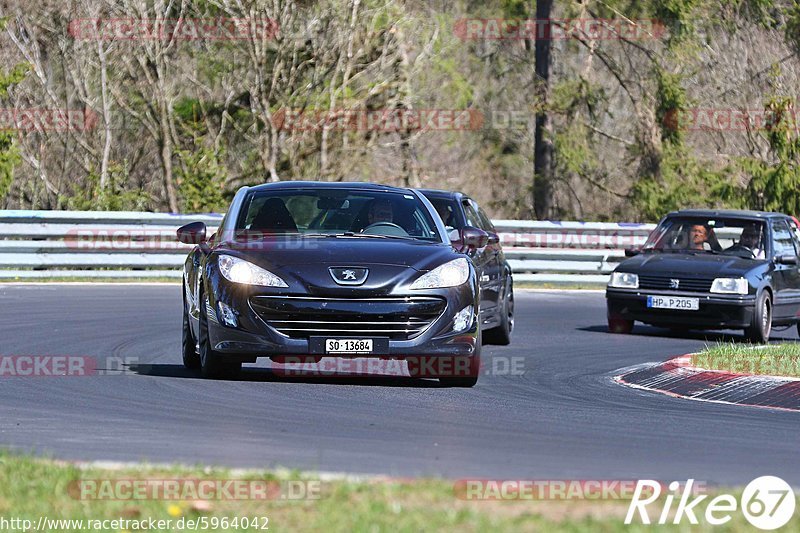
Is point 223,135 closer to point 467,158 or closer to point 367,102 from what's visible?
point 367,102

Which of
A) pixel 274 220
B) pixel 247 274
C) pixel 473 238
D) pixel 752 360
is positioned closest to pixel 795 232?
pixel 752 360

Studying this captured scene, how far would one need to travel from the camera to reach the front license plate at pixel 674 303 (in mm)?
17750

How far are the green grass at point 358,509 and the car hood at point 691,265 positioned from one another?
11.4 m

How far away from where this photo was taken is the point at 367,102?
110 feet

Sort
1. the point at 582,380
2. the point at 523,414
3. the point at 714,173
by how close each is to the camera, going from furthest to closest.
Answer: the point at 714,173 → the point at 582,380 → the point at 523,414

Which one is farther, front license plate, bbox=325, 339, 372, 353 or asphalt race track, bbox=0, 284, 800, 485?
front license plate, bbox=325, 339, 372, 353

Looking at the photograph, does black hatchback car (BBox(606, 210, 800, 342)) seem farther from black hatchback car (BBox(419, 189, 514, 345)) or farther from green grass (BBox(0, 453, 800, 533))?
green grass (BBox(0, 453, 800, 533))

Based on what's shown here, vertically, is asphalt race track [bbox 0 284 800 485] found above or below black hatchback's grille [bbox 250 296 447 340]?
below

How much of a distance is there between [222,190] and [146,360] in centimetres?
1999

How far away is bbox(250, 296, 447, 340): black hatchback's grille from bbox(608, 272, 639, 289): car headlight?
7528mm

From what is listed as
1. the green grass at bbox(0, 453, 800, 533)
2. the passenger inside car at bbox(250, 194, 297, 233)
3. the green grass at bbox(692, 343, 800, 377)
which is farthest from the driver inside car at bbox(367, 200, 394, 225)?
the green grass at bbox(0, 453, 800, 533)

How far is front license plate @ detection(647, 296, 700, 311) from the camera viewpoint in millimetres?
17750

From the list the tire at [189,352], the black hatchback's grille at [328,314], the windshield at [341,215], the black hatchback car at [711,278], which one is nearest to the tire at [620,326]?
the black hatchback car at [711,278]

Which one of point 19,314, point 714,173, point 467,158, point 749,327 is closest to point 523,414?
point 749,327
